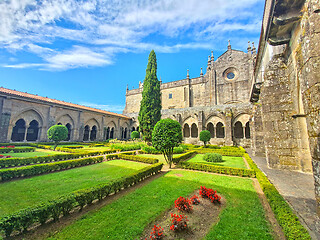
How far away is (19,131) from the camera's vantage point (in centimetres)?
1647

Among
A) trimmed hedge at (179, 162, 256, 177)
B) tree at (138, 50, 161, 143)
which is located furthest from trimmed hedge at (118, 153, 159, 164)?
tree at (138, 50, 161, 143)

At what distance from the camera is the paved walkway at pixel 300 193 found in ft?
8.59

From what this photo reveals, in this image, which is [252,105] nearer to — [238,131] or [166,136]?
[166,136]

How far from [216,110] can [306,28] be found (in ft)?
58.3

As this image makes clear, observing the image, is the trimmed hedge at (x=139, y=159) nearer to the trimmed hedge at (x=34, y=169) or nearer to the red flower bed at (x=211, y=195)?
the trimmed hedge at (x=34, y=169)

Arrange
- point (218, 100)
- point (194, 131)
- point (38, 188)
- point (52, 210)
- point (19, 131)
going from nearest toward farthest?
point (52, 210), point (38, 188), point (19, 131), point (194, 131), point (218, 100)

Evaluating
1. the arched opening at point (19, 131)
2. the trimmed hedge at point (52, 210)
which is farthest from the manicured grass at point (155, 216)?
the arched opening at point (19, 131)

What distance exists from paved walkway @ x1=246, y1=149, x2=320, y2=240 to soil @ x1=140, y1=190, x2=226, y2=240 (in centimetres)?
154

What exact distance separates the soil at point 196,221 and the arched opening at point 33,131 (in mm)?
20703

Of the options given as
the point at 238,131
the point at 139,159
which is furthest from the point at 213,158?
the point at 238,131

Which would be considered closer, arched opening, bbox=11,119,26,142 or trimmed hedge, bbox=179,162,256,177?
trimmed hedge, bbox=179,162,256,177

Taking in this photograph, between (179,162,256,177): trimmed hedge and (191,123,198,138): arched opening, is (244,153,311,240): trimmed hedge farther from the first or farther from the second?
(191,123,198,138): arched opening

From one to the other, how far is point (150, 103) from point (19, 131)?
51.2 ft

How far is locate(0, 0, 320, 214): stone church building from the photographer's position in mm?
2672
